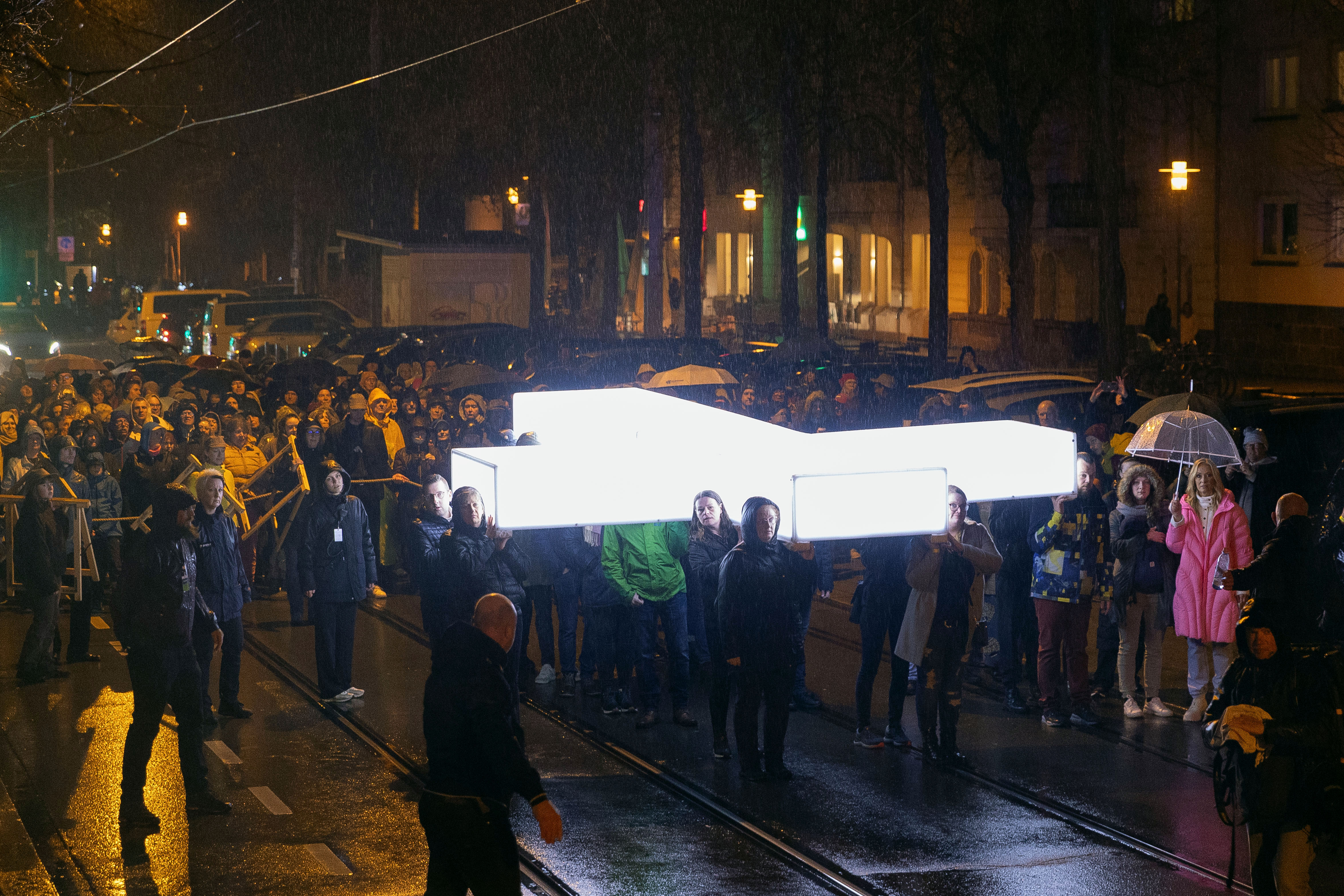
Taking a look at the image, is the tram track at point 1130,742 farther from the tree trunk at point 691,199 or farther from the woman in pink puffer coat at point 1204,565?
the tree trunk at point 691,199

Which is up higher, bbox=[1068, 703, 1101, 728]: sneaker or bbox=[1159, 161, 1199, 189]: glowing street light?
bbox=[1159, 161, 1199, 189]: glowing street light

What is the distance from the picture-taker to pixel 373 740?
10844mm

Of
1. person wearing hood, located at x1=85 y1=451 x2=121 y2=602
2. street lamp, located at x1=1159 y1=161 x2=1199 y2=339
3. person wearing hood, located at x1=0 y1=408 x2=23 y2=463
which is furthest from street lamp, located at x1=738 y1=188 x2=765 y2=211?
person wearing hood, located at x1=85 y1=451 x2=121 y2=602

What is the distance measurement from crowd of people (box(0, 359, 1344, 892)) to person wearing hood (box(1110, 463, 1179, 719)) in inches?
0.8

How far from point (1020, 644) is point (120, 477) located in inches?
328

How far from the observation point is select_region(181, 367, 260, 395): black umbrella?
24.8 m

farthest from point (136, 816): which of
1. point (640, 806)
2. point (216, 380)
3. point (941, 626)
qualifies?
point (216, 380)

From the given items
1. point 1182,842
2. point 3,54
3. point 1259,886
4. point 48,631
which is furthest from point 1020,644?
point 3,54

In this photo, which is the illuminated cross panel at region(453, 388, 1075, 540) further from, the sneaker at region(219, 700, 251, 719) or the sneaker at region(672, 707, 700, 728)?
the sneaker at region(219, 700, 251, 719)

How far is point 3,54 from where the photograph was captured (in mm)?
17875

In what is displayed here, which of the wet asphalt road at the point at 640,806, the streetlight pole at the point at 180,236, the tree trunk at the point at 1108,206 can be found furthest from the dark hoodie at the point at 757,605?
Result: the streetlight pole at the point at 180,236

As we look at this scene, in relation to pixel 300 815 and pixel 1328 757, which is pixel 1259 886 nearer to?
pixel 1328 757

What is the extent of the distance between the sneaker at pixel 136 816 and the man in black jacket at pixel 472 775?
9.80 ft

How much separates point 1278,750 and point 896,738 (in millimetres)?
3863
